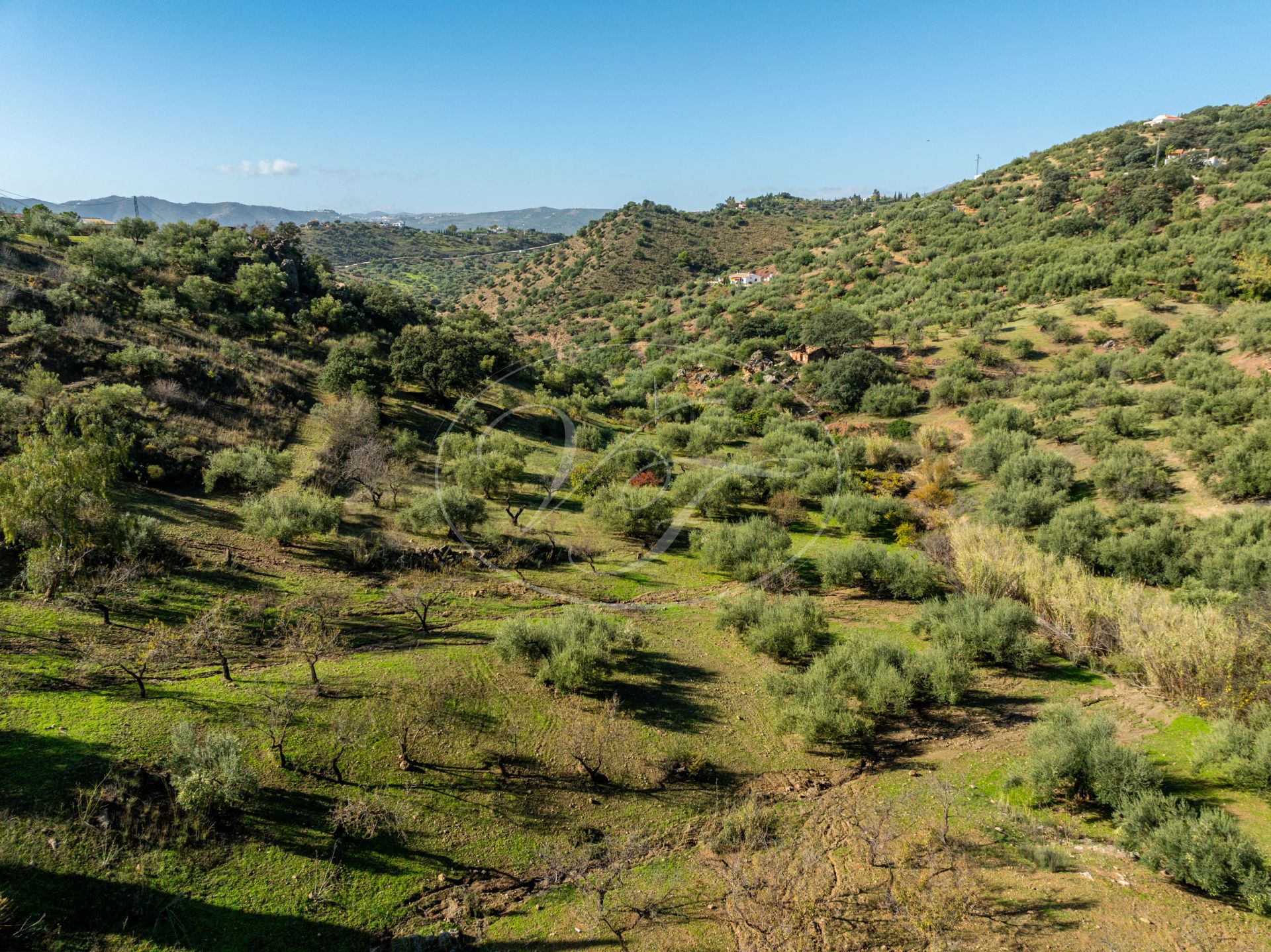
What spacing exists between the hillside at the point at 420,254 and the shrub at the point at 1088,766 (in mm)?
88279

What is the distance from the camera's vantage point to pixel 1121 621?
14297 mm

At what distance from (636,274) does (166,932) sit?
285 feet

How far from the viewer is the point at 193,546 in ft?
50.3

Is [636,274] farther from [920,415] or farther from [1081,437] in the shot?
[1081,437]

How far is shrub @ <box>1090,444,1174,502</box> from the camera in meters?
21.9

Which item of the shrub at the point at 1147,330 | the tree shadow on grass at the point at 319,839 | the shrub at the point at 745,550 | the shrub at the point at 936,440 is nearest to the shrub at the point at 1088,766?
the shrub at the point at 745,550

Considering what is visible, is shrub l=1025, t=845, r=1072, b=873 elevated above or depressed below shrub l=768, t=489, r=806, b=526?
below

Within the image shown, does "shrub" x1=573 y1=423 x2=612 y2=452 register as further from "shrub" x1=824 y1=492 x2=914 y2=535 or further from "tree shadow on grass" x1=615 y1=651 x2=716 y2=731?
"tree shadow on grass" x1=615 y1=651 x2=716 y2=731

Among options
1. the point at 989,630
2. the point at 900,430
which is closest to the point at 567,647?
the point at 989,630

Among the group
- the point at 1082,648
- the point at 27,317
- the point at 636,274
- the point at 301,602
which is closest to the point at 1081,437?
the point at 1082,648

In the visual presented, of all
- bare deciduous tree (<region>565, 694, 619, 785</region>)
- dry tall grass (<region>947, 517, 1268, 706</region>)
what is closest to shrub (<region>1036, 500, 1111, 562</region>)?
dry tall grass (<region>947, 517, 1268, 706</region>)

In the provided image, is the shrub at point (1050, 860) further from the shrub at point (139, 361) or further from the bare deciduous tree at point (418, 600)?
the shrub at point (139, 361)
